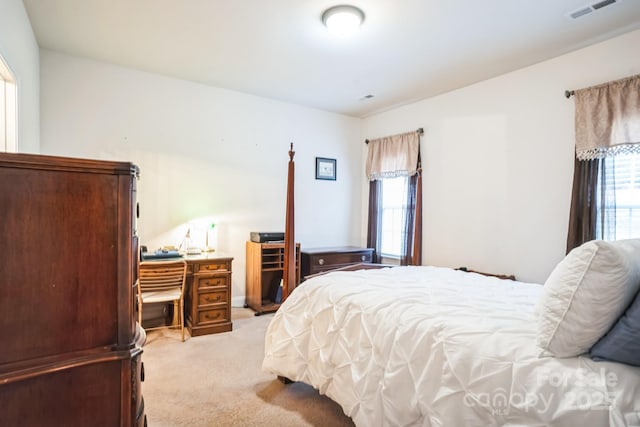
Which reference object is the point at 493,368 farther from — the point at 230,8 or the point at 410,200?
the point at 410,200

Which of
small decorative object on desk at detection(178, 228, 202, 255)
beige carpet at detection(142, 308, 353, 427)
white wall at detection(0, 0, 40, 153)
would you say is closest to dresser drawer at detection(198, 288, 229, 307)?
beige carpet at detection(142, 308, 353, 427)

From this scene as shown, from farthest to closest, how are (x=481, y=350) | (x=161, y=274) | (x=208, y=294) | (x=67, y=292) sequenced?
(x=208, y=294) < (x=161, y=274) < (x=481, y=350) < (x=67, y=292)

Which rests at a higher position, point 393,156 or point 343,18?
point 343,18

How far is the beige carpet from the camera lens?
1.88 m

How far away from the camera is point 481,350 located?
120cm

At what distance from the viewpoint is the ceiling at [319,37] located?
7.67 ft

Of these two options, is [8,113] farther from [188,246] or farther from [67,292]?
[67,292]

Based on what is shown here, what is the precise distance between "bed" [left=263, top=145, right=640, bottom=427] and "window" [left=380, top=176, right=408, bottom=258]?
96.7 inches

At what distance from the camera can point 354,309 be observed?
5.77 feet

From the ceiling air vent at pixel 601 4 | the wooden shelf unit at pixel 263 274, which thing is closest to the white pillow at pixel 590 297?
the ceiling air vent at pixel 601 4

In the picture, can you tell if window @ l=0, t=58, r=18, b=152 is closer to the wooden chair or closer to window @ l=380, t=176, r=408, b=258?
the wooden chair

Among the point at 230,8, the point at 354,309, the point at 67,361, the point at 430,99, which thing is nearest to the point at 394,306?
the point at 354,309

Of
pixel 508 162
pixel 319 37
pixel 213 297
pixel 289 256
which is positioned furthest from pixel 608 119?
pixel 213 297

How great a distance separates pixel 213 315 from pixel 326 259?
5.09 ft
